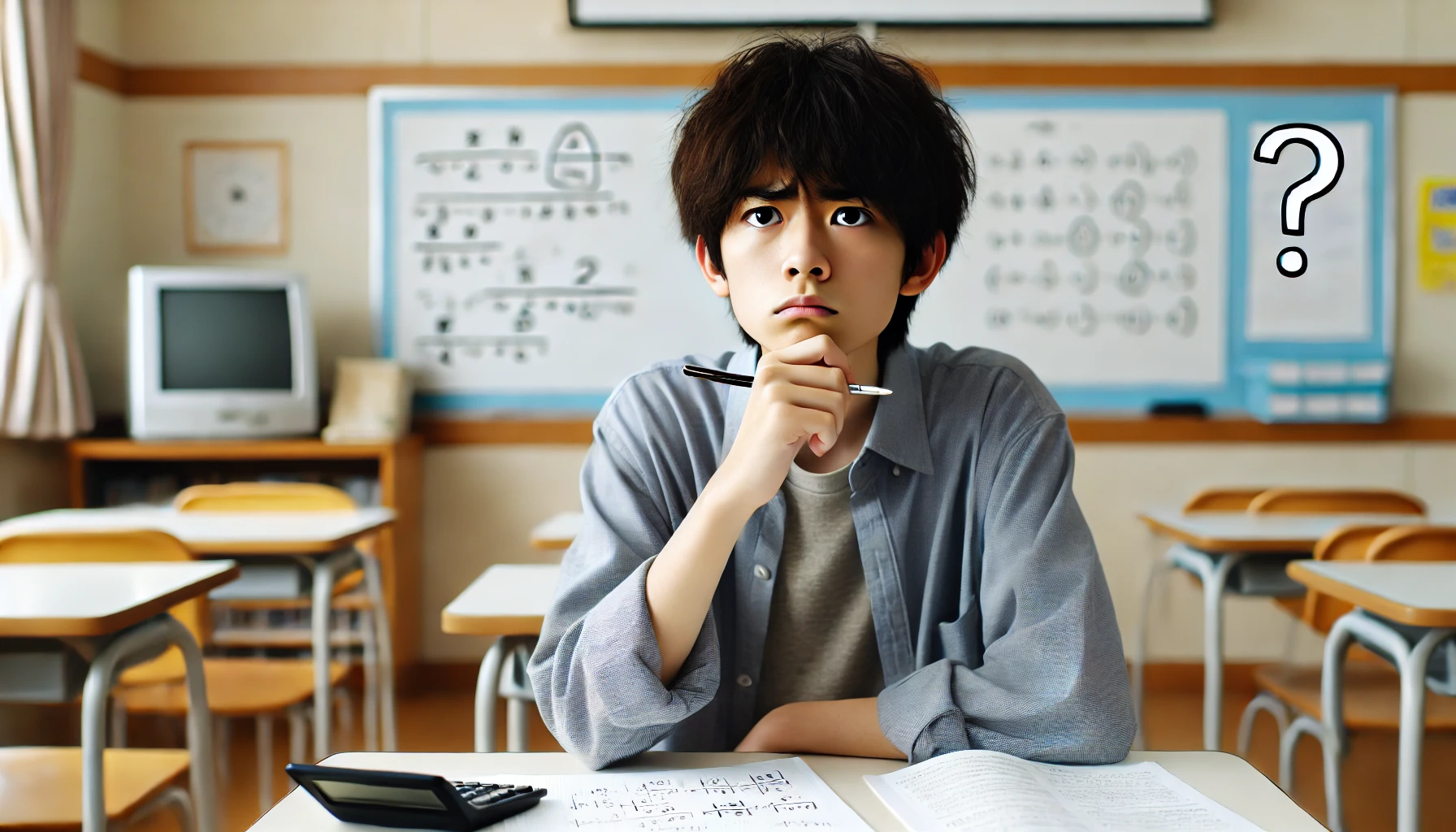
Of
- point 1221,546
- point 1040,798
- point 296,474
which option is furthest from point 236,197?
point 1040,798

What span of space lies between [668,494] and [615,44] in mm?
3148

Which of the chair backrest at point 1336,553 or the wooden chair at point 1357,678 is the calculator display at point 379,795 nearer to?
the wooden chair at point 1357,678

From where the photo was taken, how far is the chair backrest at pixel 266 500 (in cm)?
294

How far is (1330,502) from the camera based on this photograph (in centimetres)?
290

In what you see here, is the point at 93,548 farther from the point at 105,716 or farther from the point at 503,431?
the point at 503,431

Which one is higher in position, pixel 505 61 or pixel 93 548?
pixel 505 61

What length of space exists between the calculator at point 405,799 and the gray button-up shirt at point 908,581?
145 mm

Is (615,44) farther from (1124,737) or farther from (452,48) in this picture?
(1124,737)

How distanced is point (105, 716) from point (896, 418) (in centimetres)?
123

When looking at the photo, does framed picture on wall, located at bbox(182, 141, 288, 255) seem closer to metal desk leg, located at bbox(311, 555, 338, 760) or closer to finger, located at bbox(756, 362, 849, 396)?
metal desk leg, located at bbox(311, 555, 338, 760)

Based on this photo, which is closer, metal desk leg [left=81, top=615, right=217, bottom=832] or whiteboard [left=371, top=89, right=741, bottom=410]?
metal desk leg [left=81, top=615, right=217, bottom=832]

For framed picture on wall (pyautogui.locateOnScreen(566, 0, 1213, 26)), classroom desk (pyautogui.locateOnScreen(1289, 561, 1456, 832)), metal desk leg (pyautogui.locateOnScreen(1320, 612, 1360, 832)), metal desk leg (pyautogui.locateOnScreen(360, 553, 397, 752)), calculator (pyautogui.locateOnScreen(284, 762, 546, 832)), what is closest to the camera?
calculator (pyautogui.locateOnScreen(284, 762, 546, 832))

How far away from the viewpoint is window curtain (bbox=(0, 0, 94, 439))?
3213mm

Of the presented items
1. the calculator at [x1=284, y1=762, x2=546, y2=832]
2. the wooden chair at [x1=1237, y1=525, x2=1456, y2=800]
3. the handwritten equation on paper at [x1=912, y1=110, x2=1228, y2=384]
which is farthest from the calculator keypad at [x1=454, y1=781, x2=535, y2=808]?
the handwritten equation on paper at [x1=912, y1=110, x2=1228, y2=384]
